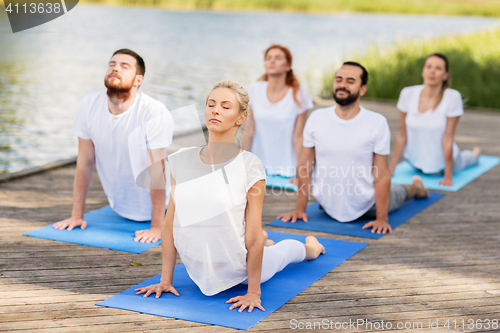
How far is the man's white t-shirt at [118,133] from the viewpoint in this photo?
3.66 metres

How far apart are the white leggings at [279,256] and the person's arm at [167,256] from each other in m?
0.36

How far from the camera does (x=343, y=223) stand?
13.6 ft

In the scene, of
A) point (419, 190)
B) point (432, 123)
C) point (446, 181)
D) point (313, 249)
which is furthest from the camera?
point (432, 123)

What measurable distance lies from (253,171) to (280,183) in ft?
8.45

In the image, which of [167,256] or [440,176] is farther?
[440,176]

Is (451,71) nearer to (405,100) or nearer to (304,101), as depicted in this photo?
(405,100)

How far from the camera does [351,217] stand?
414cm

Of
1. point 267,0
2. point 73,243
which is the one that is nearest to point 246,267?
point 73,243

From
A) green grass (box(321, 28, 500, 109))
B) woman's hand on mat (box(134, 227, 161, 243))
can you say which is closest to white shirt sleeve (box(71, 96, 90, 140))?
woman's hand on mat (box(134, 227, 161, 243))

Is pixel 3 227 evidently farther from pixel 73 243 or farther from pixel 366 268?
pixel 366 268

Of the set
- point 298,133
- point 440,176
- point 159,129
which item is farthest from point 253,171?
point 440,176

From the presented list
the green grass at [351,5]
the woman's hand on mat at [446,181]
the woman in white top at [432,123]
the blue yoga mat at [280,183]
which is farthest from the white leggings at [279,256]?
the green grass at [351,5]

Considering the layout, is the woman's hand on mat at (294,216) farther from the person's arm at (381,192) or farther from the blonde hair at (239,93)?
the blonde hair at (239,93)

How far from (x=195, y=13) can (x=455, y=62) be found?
895 inches
